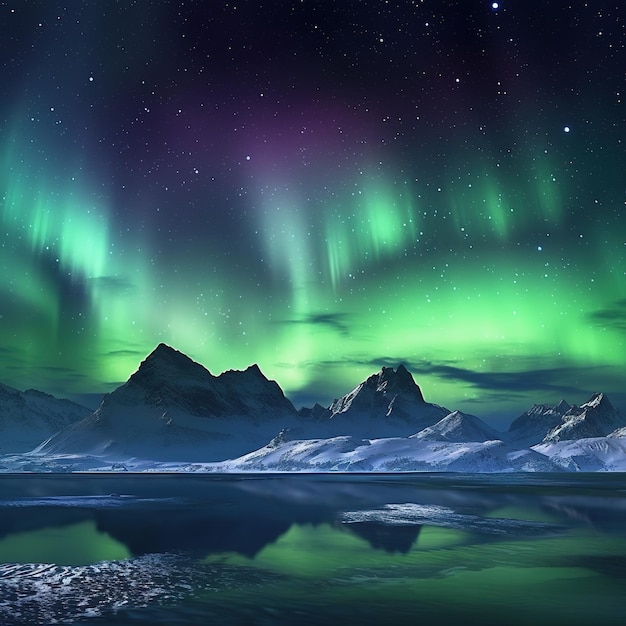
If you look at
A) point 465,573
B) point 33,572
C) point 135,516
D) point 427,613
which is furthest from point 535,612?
point 135,516

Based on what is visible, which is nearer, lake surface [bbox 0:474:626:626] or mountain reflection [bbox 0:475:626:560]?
lake surface [bbox 0:474:626:626]

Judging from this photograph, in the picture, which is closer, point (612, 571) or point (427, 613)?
point (427, 613)

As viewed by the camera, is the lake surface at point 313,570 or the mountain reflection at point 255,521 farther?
the mountain reflection at point 255,521

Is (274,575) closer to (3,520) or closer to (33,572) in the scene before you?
(33,572)

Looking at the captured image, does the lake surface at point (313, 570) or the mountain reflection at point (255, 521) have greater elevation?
the lake surface at point (313, 570)

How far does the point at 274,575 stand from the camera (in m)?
30.0

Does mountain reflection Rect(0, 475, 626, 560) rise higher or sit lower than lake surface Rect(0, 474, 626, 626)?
lower

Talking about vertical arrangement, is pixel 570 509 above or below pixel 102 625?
below

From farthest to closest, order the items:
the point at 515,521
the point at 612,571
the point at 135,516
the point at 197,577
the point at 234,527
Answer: the point at 135,516 → the point at 515,521 → the point at 234,527 → the point at 612,571 → the point at 197,577

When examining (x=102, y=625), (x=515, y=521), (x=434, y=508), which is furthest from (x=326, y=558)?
(x=434, y=508)

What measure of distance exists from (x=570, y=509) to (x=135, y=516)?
44.2 metres

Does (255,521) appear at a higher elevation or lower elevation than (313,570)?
lower

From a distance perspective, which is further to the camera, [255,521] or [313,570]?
[255,521]

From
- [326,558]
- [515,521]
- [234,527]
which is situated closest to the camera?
[326,558]
